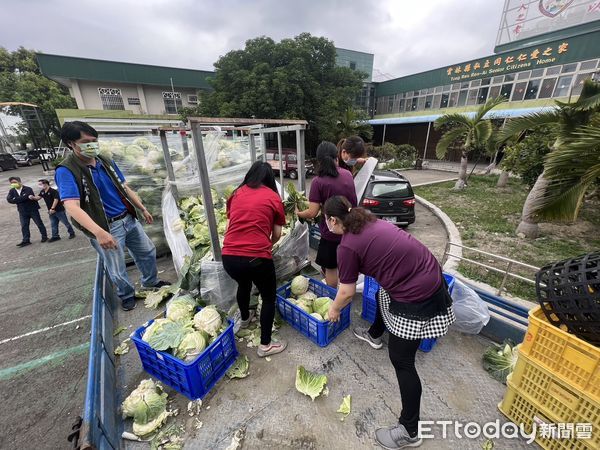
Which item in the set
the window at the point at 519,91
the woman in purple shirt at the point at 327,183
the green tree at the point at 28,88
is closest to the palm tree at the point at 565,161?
the woman in purple shirt at the point at 327,183

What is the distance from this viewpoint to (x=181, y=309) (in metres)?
2.61

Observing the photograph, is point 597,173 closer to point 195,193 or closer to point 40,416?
point 195,193

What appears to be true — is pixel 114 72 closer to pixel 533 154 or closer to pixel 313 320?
pixel 313 320

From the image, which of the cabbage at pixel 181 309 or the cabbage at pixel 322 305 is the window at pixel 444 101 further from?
the cabbage at pixel 181 309

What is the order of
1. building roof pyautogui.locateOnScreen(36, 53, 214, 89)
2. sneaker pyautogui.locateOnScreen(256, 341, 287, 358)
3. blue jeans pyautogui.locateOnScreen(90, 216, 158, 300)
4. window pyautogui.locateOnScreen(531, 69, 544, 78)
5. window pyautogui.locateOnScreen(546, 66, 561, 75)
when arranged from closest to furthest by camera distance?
sneaker pyautogui.locateOnScreen(256, 341, 287, 358) < blue jeans pyautogui.locateOnScreen(90, 216, 158, 300) < window pyautogui.locateOnScreen(546, 66, 561, 75) < window pyautogui.locateOnScreen(531, 69, 544, 78) < building roof pyautogui.locateOnScreen(36, 53, 214, 89)

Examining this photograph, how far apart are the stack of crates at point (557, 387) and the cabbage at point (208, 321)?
7.99 ft

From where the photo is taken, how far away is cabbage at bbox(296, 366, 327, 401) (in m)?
2.23

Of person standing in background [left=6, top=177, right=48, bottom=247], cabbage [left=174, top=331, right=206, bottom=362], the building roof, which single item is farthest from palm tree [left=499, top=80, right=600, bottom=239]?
the building roof

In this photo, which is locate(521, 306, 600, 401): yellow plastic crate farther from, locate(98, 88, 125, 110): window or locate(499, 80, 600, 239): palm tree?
locate(98, 88, 125, 110): window

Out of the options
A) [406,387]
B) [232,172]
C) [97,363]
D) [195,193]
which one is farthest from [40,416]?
[232,172]

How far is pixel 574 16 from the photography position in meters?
15.8

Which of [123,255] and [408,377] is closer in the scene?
[408,377]

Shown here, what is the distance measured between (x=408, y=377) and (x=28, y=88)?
30.9 metres

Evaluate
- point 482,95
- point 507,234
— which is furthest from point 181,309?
point 482,95
